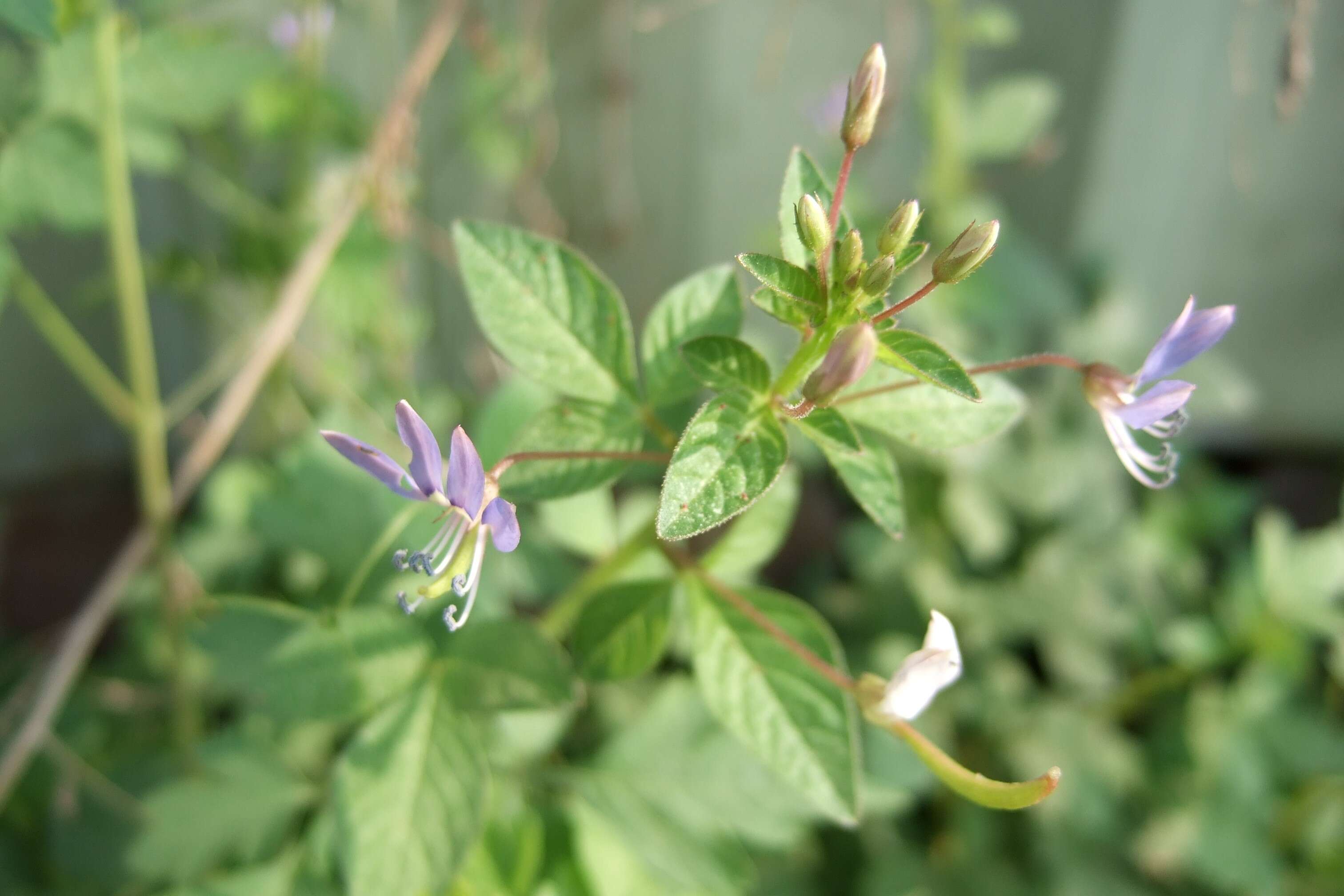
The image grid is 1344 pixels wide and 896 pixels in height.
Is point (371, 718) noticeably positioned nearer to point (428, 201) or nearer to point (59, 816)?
point (59, 816)

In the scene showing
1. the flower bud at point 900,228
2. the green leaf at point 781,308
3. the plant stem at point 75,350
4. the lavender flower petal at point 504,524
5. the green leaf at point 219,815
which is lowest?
the green leaf at point 219,815

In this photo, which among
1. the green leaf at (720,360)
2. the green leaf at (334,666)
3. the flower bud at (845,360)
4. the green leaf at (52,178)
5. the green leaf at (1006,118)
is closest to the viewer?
the flower bud at (845,360)

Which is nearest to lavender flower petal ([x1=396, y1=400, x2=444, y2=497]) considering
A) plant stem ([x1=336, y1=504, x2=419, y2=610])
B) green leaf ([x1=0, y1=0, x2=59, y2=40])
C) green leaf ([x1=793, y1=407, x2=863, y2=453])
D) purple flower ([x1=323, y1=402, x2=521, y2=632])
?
purple flower ([x1=323, y1=402, x2=521, y2=632])

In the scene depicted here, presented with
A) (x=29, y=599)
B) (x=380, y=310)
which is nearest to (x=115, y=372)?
(x=29, y=599)

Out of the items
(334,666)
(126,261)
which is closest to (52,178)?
(126,261)

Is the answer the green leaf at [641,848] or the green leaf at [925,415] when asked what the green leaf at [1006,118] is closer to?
the green leaf at [925,415]

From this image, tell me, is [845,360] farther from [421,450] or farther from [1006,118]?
[1006,118]

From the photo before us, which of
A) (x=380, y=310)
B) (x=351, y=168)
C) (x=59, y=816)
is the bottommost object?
(x=59, y=816)

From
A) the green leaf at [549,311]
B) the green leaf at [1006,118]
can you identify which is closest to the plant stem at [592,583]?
the green leaf at [549,311]
